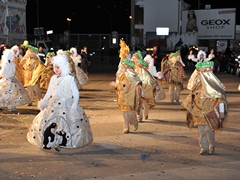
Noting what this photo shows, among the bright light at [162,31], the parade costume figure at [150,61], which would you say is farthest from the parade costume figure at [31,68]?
the bright light at [162,31]

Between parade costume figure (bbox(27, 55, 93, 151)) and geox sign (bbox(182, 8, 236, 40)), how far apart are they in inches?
1653

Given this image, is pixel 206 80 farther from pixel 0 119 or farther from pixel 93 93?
pixel 93 93

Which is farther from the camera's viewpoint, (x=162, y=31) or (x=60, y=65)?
(x=162, y=31)

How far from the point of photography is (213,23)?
49.2 metres

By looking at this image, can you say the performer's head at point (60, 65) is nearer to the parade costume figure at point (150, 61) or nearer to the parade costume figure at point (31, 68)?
the parade costume figure at point (150, 61)

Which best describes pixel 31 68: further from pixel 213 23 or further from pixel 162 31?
pixel 162 31

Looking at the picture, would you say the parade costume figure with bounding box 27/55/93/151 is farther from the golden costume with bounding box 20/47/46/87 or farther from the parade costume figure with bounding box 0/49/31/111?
the golden costume with bounding box 20/47/46/87

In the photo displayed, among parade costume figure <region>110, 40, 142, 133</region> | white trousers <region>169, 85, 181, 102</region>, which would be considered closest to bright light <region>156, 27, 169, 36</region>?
white trousers <region>169, 85, 181, 102</region>

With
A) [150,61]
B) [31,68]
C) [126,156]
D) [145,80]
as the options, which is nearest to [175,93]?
[150,61]

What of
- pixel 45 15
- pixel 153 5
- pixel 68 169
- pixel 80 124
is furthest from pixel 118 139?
pixel 45 15

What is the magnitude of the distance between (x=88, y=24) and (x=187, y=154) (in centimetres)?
8999

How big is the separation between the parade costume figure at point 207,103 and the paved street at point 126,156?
1.84ft

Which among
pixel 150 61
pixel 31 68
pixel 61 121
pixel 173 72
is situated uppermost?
pixel 150 61

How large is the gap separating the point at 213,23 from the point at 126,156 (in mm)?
43020
